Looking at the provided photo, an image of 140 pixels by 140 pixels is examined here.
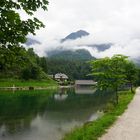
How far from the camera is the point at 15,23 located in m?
8.46

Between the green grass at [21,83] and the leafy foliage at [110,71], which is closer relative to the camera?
the leafy foliage at [110,71]

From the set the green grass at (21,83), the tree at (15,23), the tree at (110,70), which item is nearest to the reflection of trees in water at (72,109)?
the tree at (110,70)

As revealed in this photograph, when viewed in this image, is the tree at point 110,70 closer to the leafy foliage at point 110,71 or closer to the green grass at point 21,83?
the leafy foliage at point 110,71

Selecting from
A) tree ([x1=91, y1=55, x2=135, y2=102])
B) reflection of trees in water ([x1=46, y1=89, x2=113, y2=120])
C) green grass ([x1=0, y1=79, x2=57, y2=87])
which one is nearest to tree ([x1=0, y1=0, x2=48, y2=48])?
reflection of trees in water ([x1=46, y1=89, x2=113, y2=120])

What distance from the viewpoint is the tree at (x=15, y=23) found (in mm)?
8195

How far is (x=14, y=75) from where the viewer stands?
131m

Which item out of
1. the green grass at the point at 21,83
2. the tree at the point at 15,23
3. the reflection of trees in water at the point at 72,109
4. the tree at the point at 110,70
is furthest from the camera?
the green grass at the point at 21,83

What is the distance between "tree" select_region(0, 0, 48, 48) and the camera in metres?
8.20

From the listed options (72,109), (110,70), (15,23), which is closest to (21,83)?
(72,109)

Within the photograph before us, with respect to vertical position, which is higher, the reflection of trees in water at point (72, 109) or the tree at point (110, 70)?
the tree at point (110, 70)

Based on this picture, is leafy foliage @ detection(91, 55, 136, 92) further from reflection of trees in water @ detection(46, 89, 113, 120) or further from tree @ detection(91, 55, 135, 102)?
reflection of trees in water @ detection(46, 89, 113, 120)

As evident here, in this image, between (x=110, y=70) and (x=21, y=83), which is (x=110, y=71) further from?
(x=21, y=83)

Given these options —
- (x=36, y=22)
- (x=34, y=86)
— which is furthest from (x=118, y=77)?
(x=34, y=86)

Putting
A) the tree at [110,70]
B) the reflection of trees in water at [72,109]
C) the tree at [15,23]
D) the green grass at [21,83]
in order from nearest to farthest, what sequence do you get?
1. the tree at [15,23]
2. the reflection of trees in water at [72,109]
3. the tree at [110,70]
4. the green grass at [21,83]
